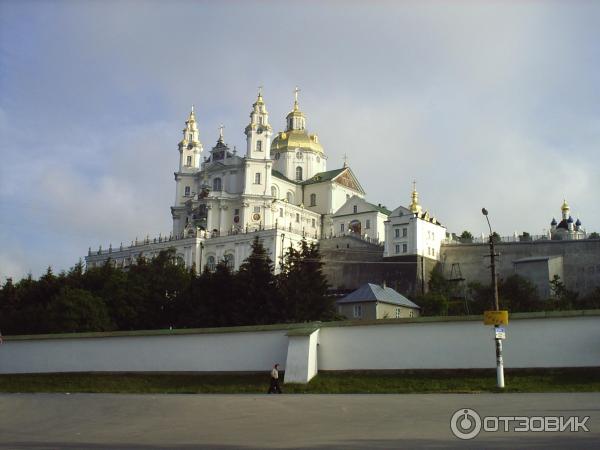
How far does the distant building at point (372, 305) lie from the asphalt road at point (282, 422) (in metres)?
30.9

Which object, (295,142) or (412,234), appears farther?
(295,142)

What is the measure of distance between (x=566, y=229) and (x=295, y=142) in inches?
1557

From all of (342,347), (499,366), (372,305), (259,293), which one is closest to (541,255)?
(372,305)

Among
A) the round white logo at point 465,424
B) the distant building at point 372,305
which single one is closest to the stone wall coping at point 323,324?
the round white logo at point 465,424

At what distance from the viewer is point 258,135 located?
318ft

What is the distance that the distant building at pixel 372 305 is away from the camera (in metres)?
54.7

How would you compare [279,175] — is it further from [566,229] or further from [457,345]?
[457,345]

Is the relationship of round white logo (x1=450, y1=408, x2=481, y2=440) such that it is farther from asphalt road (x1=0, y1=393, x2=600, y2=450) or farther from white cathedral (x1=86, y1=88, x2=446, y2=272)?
white cathedral (x1=86, y1=88, x2=446, y2=272)

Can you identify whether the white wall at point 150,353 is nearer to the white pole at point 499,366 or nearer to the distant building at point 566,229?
the white pole at point 499,366

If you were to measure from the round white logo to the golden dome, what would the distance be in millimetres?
90956

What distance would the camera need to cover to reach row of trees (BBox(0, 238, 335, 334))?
4662 cm

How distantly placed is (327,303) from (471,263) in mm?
32297

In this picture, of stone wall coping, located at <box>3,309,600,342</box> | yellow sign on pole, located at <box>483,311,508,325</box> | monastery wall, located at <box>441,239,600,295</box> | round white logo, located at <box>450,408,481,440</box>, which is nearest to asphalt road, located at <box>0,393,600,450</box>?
round white logo, located at <box>450,408,481,440</box>

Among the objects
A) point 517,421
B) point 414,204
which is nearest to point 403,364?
point 517,421
